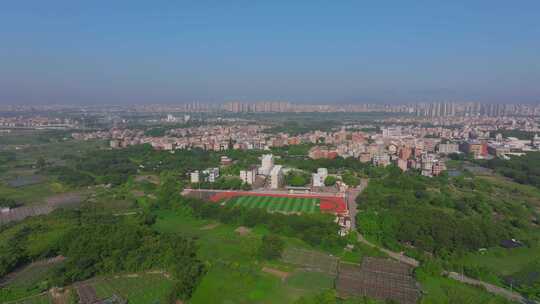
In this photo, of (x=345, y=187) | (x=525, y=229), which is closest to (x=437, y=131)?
(x=345, y=187)

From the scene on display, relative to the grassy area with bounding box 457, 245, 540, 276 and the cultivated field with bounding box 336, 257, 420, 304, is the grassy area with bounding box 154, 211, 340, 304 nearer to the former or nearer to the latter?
the cultivated field with bounding box 336, 257, 420, 304

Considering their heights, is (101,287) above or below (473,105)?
below

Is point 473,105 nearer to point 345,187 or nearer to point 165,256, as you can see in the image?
point 345,187

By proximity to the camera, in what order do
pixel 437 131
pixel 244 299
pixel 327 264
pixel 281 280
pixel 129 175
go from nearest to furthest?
pixel 244 299, pixel 281 280, pixel 327 264, pixel 129 175, pixel 437 131

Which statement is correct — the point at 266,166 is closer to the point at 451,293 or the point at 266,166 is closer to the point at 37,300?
the point at 451,293

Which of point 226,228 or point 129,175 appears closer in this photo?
point 226,228

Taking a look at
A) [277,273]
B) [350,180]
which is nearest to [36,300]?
[277,273]
